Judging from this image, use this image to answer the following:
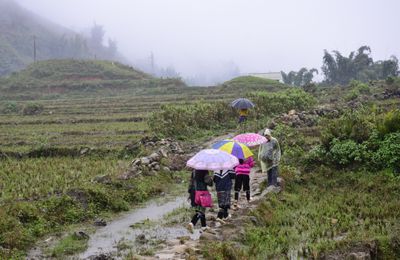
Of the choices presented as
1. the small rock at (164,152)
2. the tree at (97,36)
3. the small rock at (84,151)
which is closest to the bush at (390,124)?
the small rock at (164,152)

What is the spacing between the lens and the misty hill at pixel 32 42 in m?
107

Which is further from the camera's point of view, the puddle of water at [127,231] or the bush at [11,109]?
the bush at [11,109]

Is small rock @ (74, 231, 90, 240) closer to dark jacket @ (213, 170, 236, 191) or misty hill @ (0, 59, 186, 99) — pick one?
dark jacket @ (213, 170, 236, 191)

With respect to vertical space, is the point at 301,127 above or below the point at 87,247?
above

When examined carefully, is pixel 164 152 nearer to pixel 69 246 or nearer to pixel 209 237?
pixel 69 246

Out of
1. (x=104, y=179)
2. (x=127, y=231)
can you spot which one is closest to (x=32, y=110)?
(x=104, y=179)

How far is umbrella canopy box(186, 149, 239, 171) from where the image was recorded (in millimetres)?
8578

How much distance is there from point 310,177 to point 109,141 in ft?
41.0

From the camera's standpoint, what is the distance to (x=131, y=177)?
1406 cm

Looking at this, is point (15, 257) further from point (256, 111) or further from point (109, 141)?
point (256, 111)

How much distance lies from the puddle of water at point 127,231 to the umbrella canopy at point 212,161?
65.4 inches

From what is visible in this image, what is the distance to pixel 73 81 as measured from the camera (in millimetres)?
69625

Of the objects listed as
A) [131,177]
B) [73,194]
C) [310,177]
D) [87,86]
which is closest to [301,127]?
[310,177]

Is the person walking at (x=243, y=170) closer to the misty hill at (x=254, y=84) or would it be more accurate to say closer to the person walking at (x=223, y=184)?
the person walking at (x=223, y=184)
